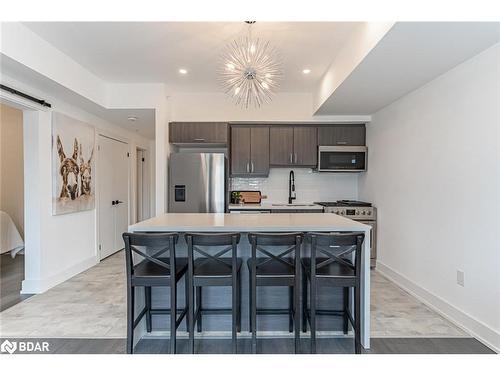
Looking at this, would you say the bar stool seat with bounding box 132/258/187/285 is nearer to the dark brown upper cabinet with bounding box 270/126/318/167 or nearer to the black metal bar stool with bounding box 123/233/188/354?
the black metal bar stool with bounding box 123/233/188/354

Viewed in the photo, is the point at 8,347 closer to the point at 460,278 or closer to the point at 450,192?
the point at 460,278

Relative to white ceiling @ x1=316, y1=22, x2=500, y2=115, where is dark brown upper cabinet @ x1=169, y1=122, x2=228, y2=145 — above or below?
below

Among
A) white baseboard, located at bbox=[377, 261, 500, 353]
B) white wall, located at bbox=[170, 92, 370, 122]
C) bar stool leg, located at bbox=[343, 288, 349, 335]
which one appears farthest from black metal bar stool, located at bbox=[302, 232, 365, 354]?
white wall, located at bbox=[170, 92, 370, 122]

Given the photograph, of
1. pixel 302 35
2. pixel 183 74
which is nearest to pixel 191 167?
pixel 183 74

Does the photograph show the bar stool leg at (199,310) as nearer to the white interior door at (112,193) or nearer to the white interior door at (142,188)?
the white interior door at (112,193)

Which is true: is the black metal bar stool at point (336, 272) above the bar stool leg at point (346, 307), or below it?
above

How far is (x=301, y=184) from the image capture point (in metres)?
5.05

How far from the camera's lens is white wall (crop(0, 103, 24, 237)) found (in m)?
5.23

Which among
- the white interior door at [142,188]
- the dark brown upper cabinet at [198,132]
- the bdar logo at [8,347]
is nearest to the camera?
the bdar logo at [8,347]

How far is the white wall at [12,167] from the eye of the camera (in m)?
5.23

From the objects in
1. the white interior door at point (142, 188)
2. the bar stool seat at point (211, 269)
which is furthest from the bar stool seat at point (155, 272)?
the white interior door at point (142, 188)

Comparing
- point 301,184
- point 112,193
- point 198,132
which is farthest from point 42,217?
point 301,184

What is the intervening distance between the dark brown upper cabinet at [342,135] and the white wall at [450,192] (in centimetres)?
67

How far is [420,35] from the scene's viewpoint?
207 cm
